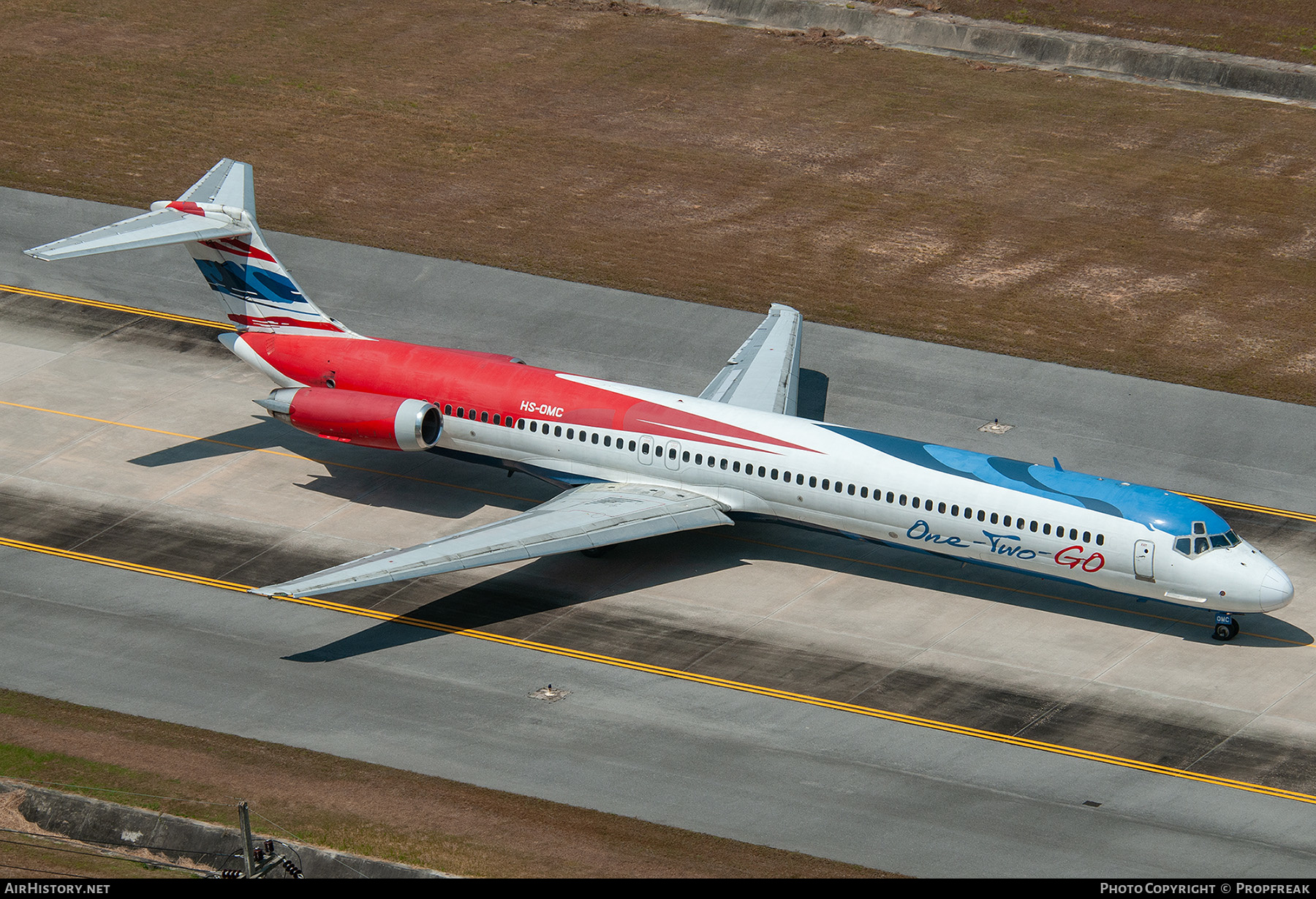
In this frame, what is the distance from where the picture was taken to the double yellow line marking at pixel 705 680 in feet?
107

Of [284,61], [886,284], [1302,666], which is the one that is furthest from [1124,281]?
[284,61]

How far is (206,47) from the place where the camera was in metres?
72.4

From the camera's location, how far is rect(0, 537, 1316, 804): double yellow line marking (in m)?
32.7

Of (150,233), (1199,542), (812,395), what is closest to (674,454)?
(812,395)

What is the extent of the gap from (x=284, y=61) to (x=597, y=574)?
40581 mm

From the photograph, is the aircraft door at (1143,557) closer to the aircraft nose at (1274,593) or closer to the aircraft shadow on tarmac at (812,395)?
the aircraft nose at (1274,593)

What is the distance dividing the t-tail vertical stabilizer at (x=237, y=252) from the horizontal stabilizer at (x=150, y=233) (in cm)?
2

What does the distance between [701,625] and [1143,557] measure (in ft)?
34.3

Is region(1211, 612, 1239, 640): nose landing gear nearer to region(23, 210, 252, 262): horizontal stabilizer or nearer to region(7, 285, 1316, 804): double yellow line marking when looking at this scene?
region(7, 285, 1316, 804): double yellow line marking

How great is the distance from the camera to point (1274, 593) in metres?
35.9

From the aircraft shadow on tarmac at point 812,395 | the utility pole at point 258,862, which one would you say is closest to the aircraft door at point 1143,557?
the aircraft shadow on tarmac at point 812,395

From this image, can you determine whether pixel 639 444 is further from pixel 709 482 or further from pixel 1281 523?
pixel 1281 523

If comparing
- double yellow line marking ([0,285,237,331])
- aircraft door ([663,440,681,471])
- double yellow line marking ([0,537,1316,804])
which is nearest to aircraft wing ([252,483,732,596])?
aircraft door ([663,440,681,471])

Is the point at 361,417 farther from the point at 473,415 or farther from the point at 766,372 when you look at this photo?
the point at 766,372
